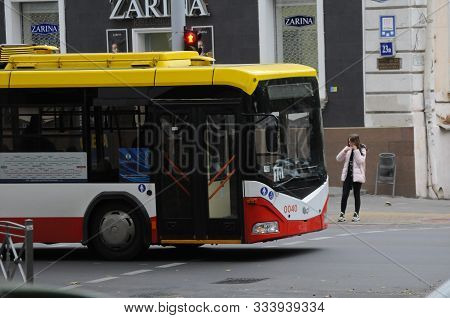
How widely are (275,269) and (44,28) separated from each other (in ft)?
55.3

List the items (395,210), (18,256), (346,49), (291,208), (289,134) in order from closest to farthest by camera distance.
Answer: (18,256) < (291,208) < (289,134) < (395,210) < (346,49)

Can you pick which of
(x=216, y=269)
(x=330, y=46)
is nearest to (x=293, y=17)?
(x=330, y=46)

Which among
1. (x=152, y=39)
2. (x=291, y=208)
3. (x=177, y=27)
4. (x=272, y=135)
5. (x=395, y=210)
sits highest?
(x=152, y=39)

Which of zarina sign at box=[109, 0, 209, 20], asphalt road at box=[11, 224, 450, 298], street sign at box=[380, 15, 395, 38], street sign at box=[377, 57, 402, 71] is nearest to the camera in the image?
asphalt road at box=[11, 224, 450, 298]

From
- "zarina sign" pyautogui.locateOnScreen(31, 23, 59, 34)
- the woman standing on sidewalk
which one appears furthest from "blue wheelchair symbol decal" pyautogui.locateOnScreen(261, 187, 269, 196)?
"zarina sign" pyautogui.locateOnScreen(31, 23, 59, 34)

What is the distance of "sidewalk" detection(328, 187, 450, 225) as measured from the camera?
21312 mm

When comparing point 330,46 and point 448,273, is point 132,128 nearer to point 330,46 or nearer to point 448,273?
point 448,273

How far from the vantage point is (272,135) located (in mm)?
14281

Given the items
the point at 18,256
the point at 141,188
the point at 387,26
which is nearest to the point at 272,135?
the point at 141,188

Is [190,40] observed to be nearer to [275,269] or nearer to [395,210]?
[395,210]

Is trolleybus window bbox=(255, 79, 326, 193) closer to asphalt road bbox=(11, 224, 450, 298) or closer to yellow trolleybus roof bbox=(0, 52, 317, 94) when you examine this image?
yellow trolleybus roof bbox=(0, 52, 317, 94)

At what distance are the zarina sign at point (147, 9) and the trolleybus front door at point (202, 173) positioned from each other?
1294 centimetres

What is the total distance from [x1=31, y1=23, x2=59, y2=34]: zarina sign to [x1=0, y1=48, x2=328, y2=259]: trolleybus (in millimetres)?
13282

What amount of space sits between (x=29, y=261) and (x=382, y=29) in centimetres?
1632
